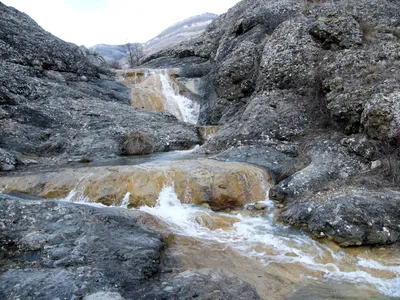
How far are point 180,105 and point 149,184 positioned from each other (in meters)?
10.6

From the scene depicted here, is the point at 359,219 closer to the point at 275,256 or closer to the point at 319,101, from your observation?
the point at 275,256

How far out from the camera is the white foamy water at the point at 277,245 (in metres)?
5.07

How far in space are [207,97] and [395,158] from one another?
11.0 meters

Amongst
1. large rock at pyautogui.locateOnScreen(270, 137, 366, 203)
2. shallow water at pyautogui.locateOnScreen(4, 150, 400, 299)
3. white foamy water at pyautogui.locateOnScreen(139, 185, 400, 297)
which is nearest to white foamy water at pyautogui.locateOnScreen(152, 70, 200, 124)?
large rock at pyautogui.locateOnScreen(270, 137, 366, 203)

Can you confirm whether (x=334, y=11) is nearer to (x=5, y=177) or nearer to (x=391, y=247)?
(x=391, y=247)

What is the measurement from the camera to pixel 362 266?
5352 millimetres

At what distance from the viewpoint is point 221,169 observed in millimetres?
8547

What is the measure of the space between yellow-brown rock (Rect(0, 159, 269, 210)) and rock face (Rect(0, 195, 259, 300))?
5.70 ft

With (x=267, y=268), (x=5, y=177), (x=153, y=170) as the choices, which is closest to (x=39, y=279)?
(x=267, y=268)

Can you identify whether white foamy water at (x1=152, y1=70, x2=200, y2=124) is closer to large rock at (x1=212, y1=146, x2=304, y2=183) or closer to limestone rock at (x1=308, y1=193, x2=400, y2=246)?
large rock at (x1=212, y1=146, x2=304, y2=183)

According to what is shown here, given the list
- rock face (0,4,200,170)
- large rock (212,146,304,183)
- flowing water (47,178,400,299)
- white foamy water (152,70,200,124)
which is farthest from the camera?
white foamy water (152,70,200,124)

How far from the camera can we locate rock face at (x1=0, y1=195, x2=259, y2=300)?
166 inches

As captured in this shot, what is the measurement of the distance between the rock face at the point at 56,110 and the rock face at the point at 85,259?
5304 millimetres

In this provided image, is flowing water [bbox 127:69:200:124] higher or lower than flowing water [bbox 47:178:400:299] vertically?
higher
